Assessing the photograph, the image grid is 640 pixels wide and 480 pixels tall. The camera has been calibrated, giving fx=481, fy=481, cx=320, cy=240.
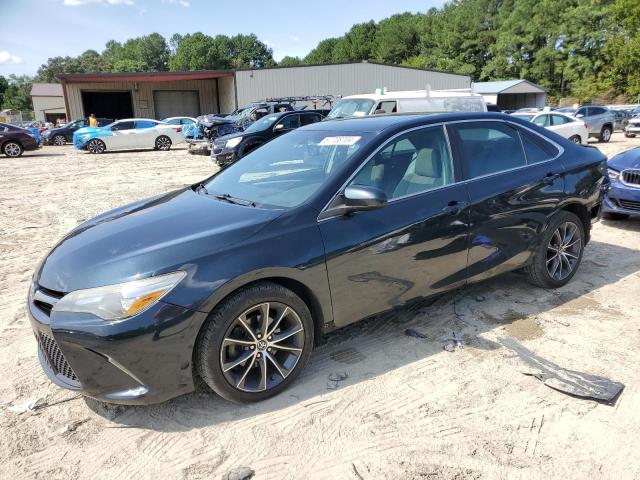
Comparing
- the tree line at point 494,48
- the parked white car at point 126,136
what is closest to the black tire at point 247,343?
the parked white car at point 126,136

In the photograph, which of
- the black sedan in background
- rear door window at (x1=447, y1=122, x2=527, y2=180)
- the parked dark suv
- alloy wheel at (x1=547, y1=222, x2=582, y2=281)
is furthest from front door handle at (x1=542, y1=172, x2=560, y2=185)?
the parked dark suv

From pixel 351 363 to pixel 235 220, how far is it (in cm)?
132

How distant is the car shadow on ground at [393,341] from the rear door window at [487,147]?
1.17m

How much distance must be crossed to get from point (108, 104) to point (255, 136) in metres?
30.9

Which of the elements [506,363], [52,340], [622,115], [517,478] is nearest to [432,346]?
[506,363]

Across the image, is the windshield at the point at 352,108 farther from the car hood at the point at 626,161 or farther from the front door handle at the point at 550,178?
the front door handle at the point at 550,178

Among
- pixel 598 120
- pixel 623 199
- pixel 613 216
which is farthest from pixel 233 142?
pixel 598 120

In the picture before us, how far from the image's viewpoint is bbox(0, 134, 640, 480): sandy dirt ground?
250 centimetres

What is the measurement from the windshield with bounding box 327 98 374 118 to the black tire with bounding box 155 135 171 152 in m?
12.0

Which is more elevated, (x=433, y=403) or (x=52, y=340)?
(x=52, y=340)

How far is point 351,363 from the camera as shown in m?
3.43

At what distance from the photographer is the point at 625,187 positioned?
6.59 meters

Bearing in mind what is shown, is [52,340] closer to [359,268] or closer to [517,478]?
[359,268]

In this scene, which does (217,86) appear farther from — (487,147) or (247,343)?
(247,343)
